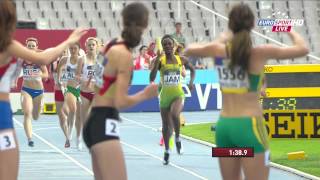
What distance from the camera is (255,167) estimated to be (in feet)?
23.3

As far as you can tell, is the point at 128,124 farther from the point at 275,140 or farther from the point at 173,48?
the point at 173,48

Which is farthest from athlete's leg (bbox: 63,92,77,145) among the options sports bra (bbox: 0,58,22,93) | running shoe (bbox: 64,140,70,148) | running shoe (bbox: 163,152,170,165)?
sports bra (bbox: 0,58,22,93)

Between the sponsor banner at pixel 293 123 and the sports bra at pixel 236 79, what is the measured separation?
11.8 metres

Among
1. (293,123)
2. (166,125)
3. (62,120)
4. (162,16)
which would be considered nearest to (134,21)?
(166,125)

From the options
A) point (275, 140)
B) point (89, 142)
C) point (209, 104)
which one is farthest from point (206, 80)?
point (89, 142)

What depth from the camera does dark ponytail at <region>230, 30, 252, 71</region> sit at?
705 centimetres

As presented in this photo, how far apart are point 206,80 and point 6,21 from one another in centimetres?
2363

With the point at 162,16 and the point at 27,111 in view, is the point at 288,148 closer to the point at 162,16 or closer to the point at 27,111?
the point at 27,111

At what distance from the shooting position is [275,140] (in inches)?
747

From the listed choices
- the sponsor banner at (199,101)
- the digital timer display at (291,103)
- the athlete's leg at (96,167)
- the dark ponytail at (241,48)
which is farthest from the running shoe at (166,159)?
the sponsor banner at (199,101)

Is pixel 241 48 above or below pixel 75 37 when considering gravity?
below

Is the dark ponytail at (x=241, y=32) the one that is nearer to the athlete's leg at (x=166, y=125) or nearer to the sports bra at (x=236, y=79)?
the sports bra at (x=236, y=79)

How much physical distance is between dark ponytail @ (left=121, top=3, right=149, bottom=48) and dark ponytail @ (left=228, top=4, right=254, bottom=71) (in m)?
0.73

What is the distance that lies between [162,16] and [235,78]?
2995 cm
